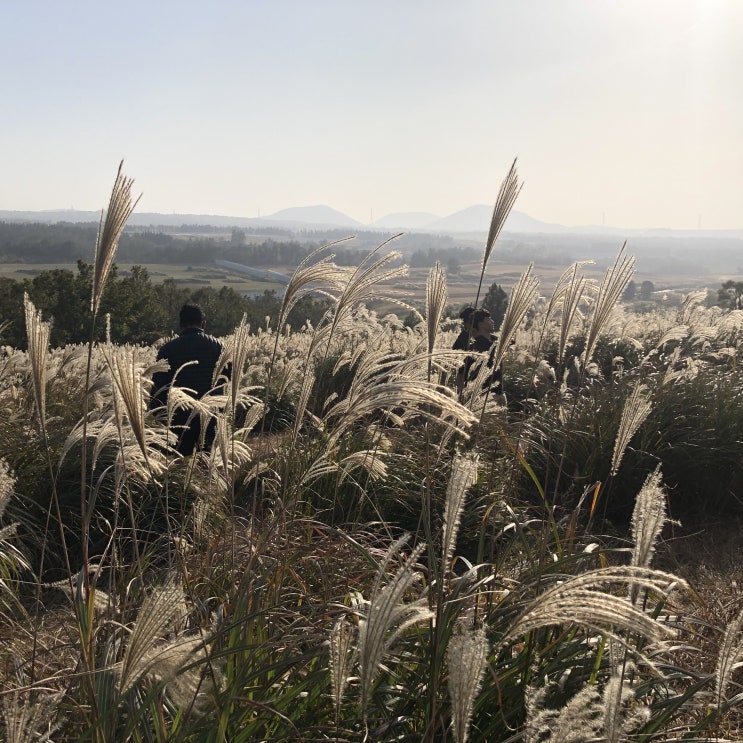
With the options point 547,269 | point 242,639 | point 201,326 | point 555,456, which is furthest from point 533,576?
point 547,269

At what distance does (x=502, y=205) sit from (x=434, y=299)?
500 mm

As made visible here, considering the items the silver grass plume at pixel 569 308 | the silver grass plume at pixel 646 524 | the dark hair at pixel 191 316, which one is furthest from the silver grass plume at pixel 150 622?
the dark hair at pixel 191 316

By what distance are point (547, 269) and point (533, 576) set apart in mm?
179870

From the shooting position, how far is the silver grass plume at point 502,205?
282 cm

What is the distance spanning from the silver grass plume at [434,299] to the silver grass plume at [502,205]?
0.25 m

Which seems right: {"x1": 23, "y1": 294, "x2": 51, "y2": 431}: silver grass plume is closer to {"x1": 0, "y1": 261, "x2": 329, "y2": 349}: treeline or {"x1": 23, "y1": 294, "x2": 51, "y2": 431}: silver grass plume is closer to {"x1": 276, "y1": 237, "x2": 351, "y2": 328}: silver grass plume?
{"x1": 276, "y1": 237, "x2": 351, "y2": 328}: silver grass plume

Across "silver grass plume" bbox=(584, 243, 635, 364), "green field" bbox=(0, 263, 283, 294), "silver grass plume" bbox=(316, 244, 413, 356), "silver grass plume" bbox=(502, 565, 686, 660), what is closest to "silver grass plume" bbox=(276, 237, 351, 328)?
"silver grass plume" bbox=(316, 244, 413, 356)

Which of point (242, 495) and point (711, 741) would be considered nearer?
point (711, 741)

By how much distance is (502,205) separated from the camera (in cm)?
290

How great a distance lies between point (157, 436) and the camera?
3.19 metres

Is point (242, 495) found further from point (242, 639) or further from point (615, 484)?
point (242, 639)

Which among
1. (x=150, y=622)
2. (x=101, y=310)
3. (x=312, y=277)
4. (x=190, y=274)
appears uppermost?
(x=312, y=277)

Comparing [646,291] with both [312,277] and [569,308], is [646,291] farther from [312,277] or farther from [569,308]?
[312,277]

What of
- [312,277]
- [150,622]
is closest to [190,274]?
[312,277]
